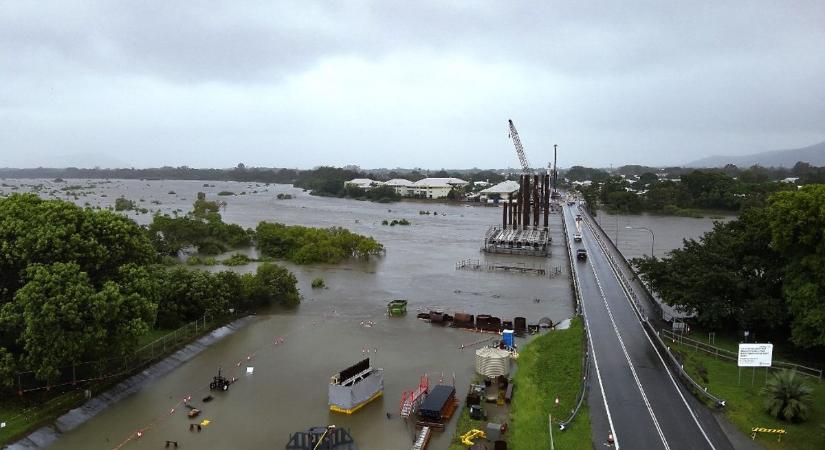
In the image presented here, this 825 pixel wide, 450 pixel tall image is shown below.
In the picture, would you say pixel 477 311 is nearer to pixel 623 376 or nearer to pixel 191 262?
pixel 623 376

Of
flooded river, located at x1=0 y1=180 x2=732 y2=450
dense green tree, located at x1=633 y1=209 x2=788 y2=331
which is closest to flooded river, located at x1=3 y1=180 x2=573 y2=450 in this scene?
flooded river, located at x1=0 y1=180 x2=732 y2=450

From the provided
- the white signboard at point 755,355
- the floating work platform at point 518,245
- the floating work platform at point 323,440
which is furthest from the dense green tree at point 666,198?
the floating work platform at point 323,440

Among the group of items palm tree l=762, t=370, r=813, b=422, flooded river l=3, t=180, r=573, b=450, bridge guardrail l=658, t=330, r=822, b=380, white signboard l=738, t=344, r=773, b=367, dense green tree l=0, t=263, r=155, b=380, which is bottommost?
flooded river l=3, t=180, r=573, b=450

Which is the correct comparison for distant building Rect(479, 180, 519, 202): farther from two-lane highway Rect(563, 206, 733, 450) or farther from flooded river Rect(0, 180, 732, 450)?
two-lane highway Rect(563, 206, 733, 450)

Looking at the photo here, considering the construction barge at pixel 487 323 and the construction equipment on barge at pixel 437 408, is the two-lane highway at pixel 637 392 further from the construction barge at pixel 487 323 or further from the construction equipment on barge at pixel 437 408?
the construction equipment on barge at pixel 437 408

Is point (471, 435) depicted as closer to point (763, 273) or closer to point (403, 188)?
point (763, 273)

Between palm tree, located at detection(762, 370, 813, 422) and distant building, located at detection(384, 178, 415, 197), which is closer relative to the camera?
palm tree, located at detection(762, 370, 813, 422)

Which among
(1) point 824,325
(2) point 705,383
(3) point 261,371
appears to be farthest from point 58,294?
(1) point 824,325
